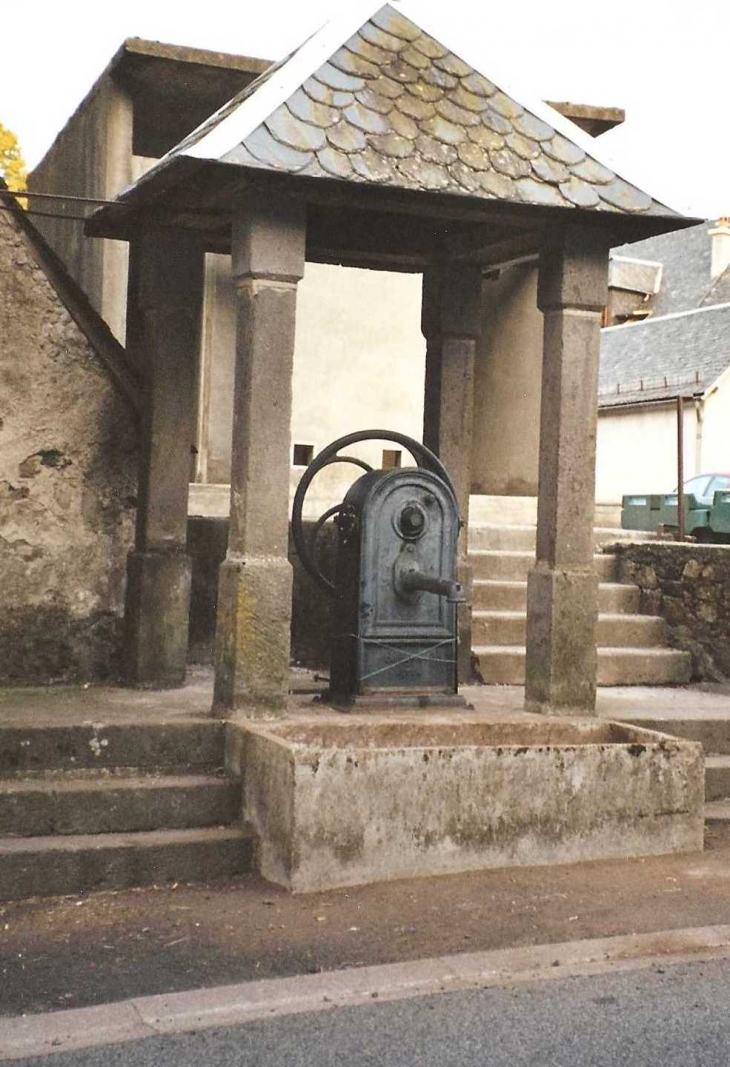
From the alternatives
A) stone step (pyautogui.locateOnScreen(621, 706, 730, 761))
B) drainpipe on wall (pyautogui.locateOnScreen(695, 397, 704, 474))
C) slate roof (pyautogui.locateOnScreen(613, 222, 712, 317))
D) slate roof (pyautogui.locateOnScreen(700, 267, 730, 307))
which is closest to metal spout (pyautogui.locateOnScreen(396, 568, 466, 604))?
stone step (pyautogui.locateOnScreen(621, 706, 730, 761))

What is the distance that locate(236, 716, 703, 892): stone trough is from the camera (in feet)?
19.8

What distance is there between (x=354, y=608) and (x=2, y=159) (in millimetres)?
20048

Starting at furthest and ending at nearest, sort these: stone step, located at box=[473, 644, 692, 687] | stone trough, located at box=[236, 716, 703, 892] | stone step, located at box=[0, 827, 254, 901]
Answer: stone step, located at box=[473, 644, 692, 687]
stone trough, located at box=[236, 716, 703, 892]
stone step, located at box=[0, 827, 254, 901]

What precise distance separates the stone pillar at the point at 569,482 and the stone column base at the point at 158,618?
6.46ft

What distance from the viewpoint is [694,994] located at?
4.95 meters

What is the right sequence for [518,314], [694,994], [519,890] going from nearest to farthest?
1. [694,994]
2. [519,890]
3. [518,314]

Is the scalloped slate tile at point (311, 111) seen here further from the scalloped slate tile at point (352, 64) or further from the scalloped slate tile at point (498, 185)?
the scalloped slate tile at point (498, 185)

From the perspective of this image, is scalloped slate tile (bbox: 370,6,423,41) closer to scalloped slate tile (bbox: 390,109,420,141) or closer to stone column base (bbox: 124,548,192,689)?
scalloped slate tile (bbox: 390,109,420,141)

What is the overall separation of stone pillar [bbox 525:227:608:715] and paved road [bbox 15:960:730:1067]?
253cm

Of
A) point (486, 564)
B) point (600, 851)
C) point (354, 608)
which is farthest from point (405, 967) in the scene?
point (486, 564)

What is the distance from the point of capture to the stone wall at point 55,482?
26.1ft

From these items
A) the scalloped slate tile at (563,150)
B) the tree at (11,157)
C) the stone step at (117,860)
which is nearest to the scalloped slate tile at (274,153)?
the scalloped slate tile at (563,150)

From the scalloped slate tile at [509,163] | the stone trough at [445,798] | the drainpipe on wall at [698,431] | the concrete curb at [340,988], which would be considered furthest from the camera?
the drainpipe on wall at [698,431]

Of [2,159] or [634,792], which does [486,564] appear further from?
[2,159]
